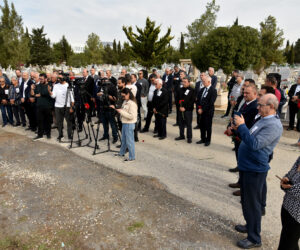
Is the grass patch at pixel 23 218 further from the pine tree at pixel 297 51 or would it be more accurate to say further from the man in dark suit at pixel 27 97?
the pine tree at pixel 297 51

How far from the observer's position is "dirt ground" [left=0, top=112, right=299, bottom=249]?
2.98 m

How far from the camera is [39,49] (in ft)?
113

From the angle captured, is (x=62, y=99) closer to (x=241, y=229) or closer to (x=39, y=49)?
(x=241, y=229)

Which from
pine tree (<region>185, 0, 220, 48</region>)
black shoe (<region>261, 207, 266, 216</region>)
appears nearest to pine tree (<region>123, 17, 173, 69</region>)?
pine tree (<region>185, 0, 220, 48</region>)

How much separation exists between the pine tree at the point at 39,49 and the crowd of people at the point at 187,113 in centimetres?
2940

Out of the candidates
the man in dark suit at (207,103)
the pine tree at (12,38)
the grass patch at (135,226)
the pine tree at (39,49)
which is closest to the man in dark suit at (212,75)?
the man in dark suit at (207,103)

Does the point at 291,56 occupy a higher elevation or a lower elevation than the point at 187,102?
higher

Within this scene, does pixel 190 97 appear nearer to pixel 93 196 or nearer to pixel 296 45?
pixel 93 196

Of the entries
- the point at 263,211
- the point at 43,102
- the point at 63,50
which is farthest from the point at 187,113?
the point at 63,50

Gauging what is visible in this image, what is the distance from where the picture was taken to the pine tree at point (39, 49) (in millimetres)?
34375

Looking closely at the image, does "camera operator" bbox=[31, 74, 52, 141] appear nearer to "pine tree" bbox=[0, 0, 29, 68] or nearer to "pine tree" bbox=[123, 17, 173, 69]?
"pine tree" bbox=[123, 17, 173, 69]

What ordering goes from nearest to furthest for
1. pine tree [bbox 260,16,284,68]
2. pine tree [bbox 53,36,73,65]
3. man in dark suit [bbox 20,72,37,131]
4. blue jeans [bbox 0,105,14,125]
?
1. man in dark suit [bbox 20,72,37,131]
2. blue jeans [bbox 0,105,14,125]
3. pine tree [bbox 260,16,284,68]
4. pine tree [bbox 53,36,73,65]

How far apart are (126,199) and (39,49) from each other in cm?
3723

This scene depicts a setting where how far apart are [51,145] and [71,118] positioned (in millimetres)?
981
